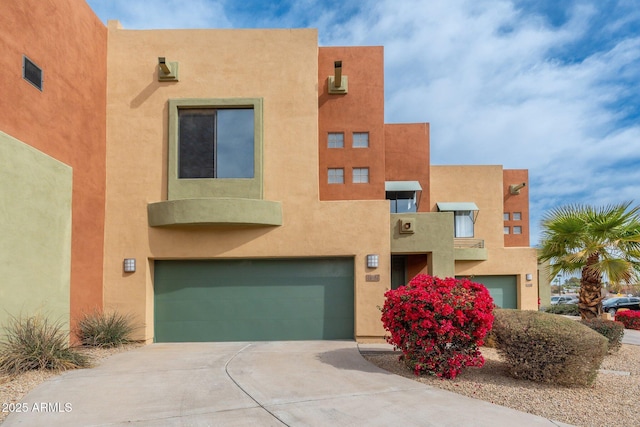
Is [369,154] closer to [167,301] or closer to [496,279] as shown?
[167,301]

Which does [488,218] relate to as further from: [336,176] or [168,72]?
[168,72]

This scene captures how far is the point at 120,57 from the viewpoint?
12.5 metres

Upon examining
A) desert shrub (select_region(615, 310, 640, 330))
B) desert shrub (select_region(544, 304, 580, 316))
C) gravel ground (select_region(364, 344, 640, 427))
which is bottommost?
desert shrub (select_region(544, 304, 580, 316))

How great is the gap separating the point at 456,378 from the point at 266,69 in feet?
30.2

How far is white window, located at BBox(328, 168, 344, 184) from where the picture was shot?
14.3 meters

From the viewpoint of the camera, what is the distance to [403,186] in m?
19.1

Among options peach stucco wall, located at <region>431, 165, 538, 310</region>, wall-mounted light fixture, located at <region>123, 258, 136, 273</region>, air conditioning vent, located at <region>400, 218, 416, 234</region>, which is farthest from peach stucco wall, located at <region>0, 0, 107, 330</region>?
peach stucco wall, located at <region>431, 165, 538, 310</region>

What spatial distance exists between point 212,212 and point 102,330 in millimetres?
3918

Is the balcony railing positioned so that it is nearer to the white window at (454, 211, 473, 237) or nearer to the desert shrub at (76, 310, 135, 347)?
the white window at (454, 211, 473, 237)

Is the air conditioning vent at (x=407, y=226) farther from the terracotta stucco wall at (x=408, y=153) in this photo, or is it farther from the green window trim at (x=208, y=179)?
the terracotta stucco wall at (x=408, y=153)

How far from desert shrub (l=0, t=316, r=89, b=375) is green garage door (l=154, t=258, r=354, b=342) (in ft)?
12.1

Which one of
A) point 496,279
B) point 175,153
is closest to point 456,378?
point 175,153

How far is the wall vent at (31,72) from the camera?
30.0ft

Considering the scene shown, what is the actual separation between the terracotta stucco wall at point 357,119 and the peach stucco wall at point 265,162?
159cm
